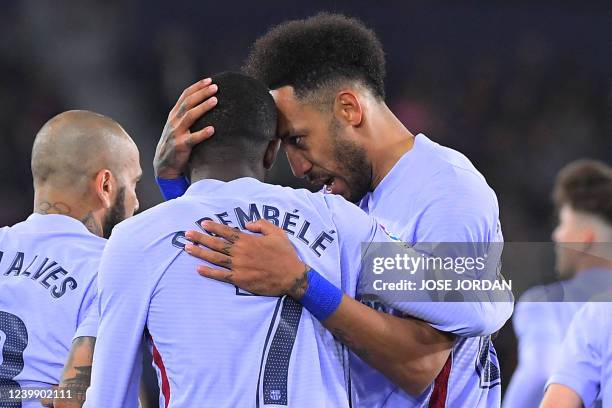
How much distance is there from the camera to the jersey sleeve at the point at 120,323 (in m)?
1.94

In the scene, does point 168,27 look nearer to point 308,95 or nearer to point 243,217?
point 308,95

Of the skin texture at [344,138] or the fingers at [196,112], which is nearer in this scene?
the fingers at [196,112]

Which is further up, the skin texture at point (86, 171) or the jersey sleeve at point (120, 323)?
the skin texture at point (86, 171)

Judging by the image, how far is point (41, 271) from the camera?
2.71 m

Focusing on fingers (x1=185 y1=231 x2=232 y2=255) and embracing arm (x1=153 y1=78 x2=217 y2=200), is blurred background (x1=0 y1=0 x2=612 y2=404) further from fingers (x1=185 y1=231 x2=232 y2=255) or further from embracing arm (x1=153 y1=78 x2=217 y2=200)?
fingers (x1=185 y1=231 x2=232 y2=255)

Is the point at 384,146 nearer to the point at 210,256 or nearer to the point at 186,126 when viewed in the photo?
the point at 186,126

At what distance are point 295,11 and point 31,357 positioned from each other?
17.8ft

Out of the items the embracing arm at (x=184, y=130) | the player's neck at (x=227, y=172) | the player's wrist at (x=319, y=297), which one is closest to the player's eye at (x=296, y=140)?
the embracing arm at (x=184, y=130)

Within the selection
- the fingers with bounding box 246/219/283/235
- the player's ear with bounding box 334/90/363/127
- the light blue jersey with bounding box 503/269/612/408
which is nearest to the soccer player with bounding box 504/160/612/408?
the light blue jersey with bounding box 503/269/612/408

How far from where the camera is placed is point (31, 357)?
267cm

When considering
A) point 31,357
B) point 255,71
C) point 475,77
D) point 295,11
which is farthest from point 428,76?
point 31,357

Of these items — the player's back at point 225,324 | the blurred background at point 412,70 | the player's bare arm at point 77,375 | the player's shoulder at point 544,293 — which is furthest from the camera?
the blurred background at point 412,70

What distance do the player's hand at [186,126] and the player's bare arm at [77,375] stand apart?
23.6 inches

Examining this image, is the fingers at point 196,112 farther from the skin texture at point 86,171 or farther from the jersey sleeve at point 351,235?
the skin texture at point 86,171
